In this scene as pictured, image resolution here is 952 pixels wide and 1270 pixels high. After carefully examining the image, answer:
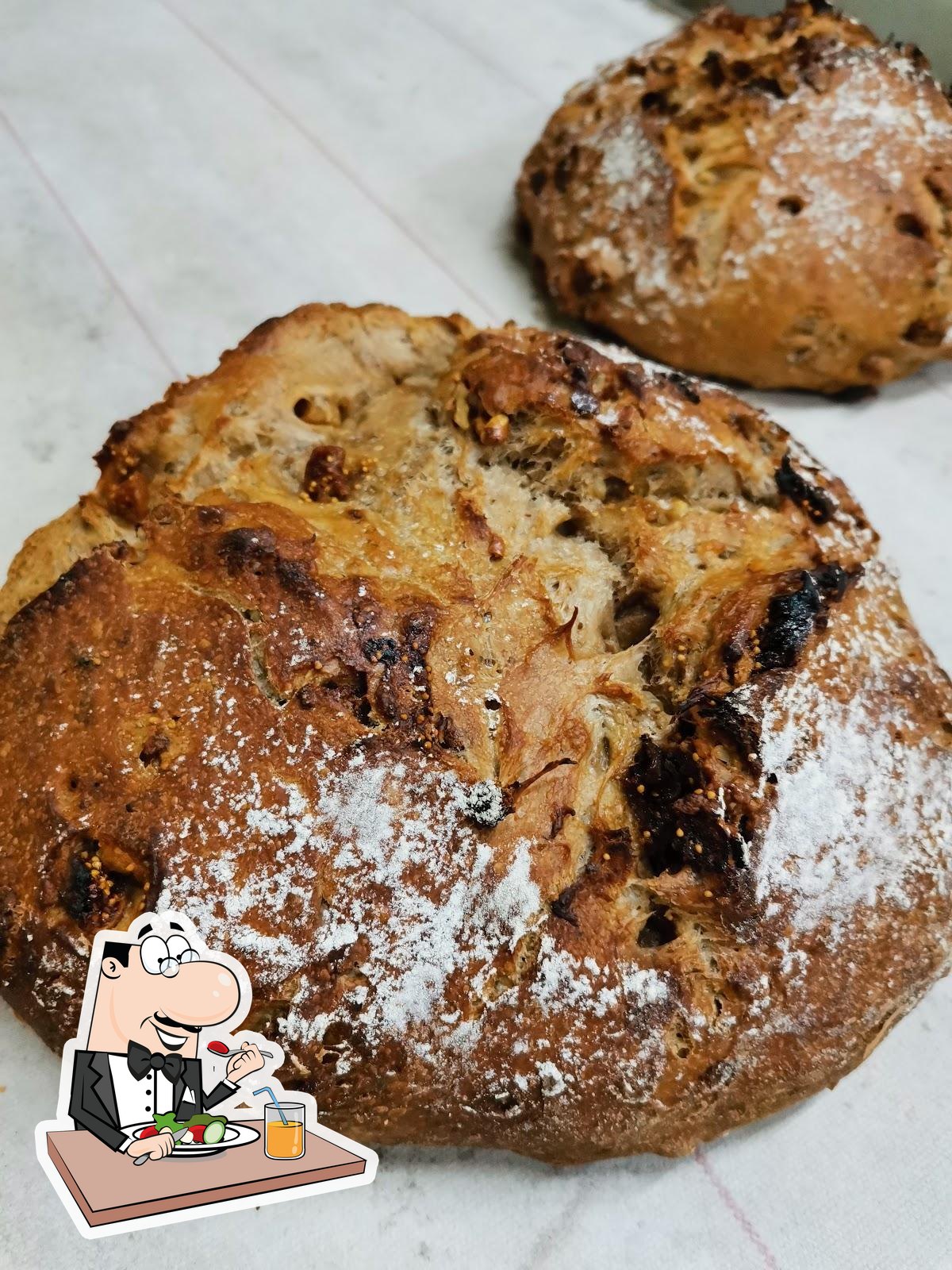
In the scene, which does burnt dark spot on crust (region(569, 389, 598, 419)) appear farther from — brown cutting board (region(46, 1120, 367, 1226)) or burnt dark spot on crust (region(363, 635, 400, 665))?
brown cutting board (region(46, 1120, 367, 1226))

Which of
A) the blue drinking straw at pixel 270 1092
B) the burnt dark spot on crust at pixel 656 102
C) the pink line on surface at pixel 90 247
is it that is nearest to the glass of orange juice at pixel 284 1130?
the blue drinking straw at pixel 270 1092

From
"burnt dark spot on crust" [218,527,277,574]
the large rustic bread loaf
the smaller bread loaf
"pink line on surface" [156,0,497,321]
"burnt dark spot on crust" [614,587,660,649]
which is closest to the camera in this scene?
the large rustic bread loaf

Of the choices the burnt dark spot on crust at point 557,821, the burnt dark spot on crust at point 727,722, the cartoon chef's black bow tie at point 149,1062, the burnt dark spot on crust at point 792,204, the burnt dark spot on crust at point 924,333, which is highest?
the burnt dark spot on crust at point 792,204

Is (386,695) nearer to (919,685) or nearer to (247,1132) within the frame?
(247,1132)

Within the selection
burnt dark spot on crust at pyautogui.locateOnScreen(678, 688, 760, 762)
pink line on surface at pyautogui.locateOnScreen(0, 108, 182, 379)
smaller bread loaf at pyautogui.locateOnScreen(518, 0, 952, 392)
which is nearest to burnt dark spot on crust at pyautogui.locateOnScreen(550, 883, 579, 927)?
burnt dark spot on crust at pyautogui.locateOnScreen(678, 688, 760, 762)

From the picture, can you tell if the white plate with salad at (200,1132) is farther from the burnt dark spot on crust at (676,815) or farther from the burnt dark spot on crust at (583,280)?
the burnt dark spot on crust at (583,280)

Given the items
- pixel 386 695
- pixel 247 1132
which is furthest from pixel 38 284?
pixel 247 1132
